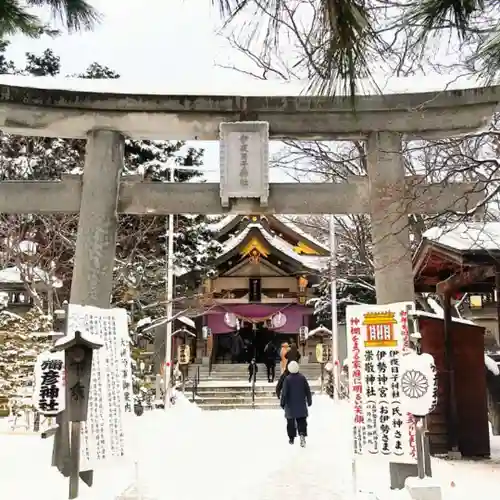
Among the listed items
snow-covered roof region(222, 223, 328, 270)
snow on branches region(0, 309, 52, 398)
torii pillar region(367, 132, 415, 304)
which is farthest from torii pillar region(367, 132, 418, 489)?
snow-covered roof region(222, 223, 328, 270)

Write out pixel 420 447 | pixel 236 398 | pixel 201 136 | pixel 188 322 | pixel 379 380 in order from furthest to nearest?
1. pixel 188 322
2. pixel 236 398
3. pixel 201 136
4. pixel 379 380
5. pixel 420 447

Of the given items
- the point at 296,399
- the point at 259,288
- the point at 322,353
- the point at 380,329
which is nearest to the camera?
the point at 380,329

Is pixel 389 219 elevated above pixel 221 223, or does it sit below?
below

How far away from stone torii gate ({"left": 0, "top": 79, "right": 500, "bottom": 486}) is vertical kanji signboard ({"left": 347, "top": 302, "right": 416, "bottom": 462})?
2.20 feet

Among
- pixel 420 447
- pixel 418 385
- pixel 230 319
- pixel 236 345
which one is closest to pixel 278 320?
pixel 230 319

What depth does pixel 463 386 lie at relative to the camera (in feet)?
33.3

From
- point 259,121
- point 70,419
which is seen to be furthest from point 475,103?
point 70,419

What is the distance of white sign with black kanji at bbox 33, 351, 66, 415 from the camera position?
22.1ft

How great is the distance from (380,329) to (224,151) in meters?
3.25

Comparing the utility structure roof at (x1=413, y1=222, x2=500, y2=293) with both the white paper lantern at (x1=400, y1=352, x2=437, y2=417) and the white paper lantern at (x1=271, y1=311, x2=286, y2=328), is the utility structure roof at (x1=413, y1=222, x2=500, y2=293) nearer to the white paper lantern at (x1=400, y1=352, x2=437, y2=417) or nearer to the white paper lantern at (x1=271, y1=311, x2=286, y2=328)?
the white paper lantern at (x1=400, y1=352, x2=437, y2=417)

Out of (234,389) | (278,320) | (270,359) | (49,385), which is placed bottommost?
(49,385)

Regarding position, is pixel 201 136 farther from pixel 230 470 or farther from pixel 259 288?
pixel 259 288

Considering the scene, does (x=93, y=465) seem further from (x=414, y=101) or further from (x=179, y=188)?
(x=414, y=101)

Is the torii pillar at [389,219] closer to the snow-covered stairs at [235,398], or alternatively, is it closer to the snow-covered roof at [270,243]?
the snow-covered stairs at [235,398]
